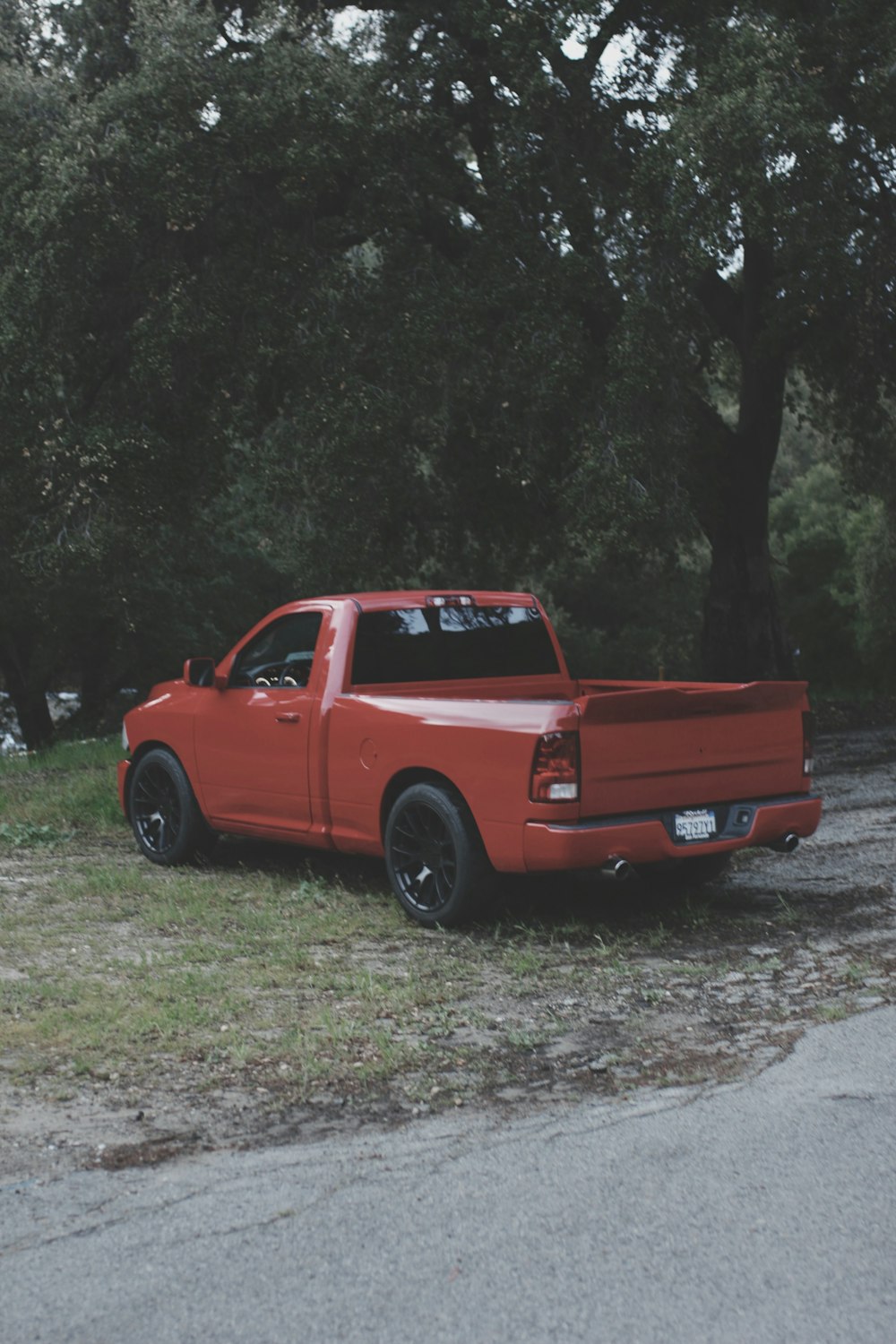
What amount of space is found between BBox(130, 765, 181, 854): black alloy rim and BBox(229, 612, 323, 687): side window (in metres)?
1.01

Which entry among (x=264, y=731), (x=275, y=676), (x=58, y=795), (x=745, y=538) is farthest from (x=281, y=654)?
(x=745, y=538)

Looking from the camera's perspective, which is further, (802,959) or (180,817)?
(180,817)

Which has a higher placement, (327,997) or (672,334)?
(672,334)

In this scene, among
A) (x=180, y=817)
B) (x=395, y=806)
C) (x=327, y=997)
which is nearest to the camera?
(x=327, y=997)

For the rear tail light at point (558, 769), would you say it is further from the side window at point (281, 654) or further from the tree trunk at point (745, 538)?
the tree trunk at point (745, 538)

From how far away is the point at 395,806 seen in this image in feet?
26.8

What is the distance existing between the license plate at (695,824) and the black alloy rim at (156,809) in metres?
3.84

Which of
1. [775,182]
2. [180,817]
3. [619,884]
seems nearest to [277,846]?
[180,817]

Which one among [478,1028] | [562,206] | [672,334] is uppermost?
[562,206]

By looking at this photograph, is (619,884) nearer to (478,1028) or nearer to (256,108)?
(478,1028)

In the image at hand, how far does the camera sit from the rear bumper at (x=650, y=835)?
24.0ft

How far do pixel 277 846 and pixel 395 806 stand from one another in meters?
2.97

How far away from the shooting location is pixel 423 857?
8.07 metres

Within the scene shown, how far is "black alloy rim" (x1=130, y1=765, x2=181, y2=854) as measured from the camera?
33.2 feet
